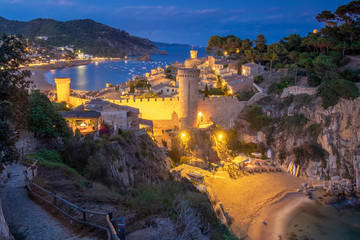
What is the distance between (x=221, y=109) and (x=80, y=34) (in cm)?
12014

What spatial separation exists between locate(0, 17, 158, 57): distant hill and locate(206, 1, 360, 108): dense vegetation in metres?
89.6

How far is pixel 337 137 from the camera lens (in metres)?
19.1

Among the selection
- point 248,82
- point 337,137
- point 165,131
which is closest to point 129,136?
point 165,131

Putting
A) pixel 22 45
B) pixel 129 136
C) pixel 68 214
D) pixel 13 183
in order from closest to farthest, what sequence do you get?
pixel 22 45 → pixel 68 214 → pixel 13 183 → pixel 129 136

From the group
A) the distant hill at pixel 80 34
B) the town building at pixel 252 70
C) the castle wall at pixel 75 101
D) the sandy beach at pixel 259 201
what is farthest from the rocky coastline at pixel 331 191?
the distant hill at pixel 80 34

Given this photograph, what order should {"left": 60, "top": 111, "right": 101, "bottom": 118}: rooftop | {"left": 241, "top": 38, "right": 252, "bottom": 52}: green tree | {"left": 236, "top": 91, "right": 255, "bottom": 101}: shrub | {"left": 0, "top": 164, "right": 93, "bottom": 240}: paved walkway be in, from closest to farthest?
1. {"left": 0, "top": 164, "right": 93, "bottom": 240}: paved walkway
2. {"left": 60, "top": 111, "right": 101, "bottom": 118}: rooftop
3. {"left": 236, "top": 91, "right": 255, "bottom": 101}: shrub
4. {"left": 241, "top": 38, "right": 252, "bottom": 52}: green tree

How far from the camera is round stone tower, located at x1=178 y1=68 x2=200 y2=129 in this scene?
19484 mm

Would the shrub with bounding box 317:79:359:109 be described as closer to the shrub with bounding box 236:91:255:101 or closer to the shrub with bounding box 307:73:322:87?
Result: the shrub with bounding box 307:73:322:87

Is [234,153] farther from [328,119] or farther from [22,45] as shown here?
[22,45]

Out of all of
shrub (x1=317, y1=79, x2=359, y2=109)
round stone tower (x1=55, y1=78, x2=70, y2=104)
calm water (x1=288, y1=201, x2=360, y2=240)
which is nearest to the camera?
calm water (x1=288, y1=201, x2=360, y2=240)

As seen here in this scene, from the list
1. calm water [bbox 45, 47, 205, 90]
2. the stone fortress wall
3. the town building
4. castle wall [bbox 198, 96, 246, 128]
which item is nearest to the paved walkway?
the stone fortress wall

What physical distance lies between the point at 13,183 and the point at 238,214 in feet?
35.8

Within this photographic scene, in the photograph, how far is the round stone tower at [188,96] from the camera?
19.5m

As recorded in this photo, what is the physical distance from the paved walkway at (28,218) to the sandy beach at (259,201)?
9.68 metres
